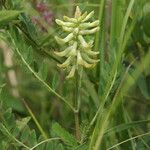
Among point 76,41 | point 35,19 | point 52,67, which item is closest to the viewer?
point 76,41

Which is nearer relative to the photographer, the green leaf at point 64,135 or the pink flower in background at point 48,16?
the green leaf at point 64,135

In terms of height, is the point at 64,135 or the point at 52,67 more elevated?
the point at 64,135

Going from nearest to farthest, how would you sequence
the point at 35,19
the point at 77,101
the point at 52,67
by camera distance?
the point at 77,101 < the point at 35,19 < the point at 52,67

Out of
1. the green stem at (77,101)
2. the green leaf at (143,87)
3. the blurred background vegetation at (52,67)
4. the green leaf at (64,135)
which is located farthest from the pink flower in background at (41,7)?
the green leaf at (64,135)

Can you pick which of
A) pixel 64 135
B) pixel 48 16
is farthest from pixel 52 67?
pixel 64 135

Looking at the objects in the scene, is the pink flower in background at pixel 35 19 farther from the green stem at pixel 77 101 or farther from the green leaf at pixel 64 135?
the green leaf at pixel 64 135

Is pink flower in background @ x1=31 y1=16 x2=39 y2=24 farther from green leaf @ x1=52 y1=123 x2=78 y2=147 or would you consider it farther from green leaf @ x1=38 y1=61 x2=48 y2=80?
green leaf @ x1=52 y1=123 x2=78 y2=147

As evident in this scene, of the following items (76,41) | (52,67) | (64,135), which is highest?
(76,41)

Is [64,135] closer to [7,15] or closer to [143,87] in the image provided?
[7,15]

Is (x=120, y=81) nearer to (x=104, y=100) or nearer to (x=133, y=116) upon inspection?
(x=104, y=100)

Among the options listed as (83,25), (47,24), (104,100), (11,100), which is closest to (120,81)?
(104,100)
